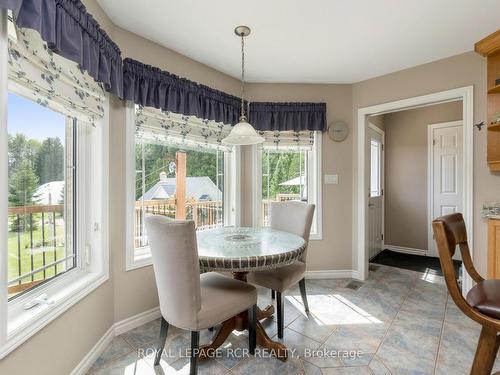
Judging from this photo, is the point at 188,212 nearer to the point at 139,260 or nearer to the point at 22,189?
the point at 139,260

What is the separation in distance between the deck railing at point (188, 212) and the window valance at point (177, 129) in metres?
0.57

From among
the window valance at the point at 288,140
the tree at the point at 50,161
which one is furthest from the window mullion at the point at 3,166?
the window valance at the point at 288,140

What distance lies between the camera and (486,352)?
1.21 meters

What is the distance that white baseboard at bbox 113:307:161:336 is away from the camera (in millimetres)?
1954

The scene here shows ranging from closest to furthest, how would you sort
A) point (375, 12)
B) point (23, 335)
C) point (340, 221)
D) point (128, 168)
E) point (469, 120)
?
point (23, 335), point (375, 12), point (128, 168), point (469, 120), point (340, 221)

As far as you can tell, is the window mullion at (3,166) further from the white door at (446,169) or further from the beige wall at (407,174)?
the white door at (446,169)

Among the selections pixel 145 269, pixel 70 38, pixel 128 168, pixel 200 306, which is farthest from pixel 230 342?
pixel 70 38

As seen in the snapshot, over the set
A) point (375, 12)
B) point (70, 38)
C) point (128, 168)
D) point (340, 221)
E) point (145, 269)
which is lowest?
point (145, 269)

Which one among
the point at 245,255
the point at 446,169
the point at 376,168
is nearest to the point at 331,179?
the point at 376,168

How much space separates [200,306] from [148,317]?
103cm

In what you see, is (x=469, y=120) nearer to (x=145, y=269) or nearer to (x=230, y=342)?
(x=230, y=342)

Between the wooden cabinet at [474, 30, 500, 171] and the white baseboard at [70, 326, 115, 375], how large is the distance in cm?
332

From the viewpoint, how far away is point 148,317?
2.14 meters

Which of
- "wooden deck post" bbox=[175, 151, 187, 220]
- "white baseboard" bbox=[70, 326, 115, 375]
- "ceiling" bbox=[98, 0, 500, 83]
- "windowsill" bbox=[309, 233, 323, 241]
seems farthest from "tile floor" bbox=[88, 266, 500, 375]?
"ceiling" bbox=[98, 0, 500, 83]
